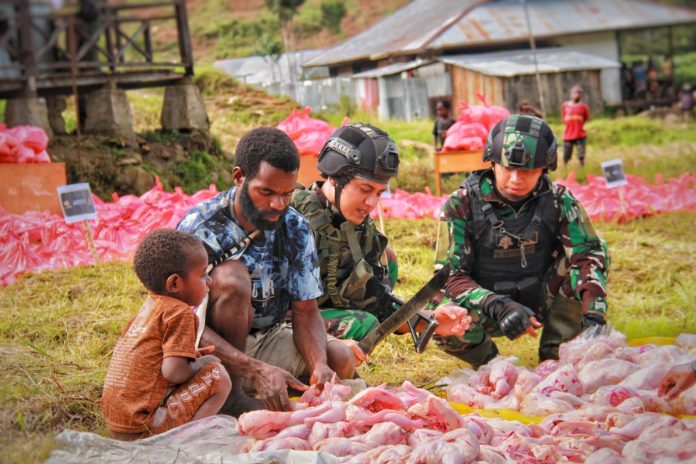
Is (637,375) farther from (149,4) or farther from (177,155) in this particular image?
(177,155)

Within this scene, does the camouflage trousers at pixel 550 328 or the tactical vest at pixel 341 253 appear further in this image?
the camouflage trousers at pixel 550 328

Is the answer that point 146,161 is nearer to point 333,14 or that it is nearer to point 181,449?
point 333,14

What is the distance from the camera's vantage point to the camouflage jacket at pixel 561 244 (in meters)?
4.87

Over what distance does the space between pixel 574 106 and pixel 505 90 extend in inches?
253

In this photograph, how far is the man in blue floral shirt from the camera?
145 inches

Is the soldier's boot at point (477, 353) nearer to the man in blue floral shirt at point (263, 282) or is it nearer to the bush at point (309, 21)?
the man in blue floral shirt at point (263, 282)

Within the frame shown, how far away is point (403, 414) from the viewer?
11.1 feet

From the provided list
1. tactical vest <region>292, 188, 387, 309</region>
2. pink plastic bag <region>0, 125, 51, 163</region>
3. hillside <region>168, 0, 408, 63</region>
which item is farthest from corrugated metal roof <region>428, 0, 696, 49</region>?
tactical vest <region>292, 188, 387, 309</region>

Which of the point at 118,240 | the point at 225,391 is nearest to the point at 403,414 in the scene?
the point at 225,391

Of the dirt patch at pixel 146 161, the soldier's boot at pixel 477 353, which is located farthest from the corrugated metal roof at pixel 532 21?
the soldier's boot at pixel 477 353

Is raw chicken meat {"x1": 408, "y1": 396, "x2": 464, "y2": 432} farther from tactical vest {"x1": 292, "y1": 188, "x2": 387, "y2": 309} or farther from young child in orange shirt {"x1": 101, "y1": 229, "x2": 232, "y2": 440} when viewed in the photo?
tactical vest {"x1": 292, "y1": 188, "x2": 387, "y2": 309}

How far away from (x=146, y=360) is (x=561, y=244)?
2585mm

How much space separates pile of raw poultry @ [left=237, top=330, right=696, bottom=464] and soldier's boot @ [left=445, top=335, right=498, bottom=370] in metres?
0.77

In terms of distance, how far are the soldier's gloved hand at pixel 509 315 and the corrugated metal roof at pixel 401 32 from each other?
8588 millimetres
